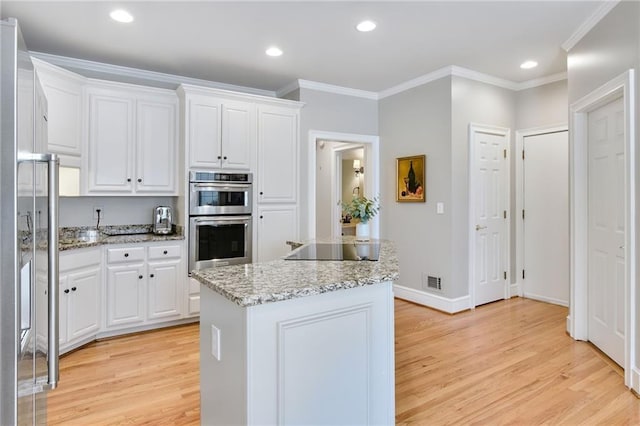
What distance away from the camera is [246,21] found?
3.00 meters

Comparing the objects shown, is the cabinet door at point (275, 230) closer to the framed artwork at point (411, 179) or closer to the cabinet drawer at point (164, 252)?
the cabinet drawer at point (164, 252)

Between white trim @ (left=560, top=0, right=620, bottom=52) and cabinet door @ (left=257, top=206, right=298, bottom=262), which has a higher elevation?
white trim @ (left=560, top=0, right=620, bottom=52)

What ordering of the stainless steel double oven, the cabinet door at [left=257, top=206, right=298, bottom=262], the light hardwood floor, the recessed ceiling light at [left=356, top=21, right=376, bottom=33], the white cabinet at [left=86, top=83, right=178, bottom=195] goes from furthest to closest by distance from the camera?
the cabinet door at [left=257, top=206, right=298, bottom=262] → the stainless steel double oven → the white cabinet at [left=86, top=83, right=178, bottom=195] → the recessed ceiling light at [left=356, top=21, right=376, bottom=33] → the light hardwood floor

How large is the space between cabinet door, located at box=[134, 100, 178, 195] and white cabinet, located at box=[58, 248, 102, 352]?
32.9 inches

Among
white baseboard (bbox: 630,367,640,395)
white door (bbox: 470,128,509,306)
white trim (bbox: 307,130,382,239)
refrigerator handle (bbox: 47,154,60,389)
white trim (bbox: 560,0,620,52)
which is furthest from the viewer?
white trim (bbox: 307,130,382,239)

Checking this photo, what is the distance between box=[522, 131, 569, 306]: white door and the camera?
4.41 metres

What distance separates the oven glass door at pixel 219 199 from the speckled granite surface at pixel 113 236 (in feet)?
1.14

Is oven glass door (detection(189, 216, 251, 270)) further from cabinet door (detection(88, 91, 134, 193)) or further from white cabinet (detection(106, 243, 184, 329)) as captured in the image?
cabinet door (detection(88, 91, 134, 193))

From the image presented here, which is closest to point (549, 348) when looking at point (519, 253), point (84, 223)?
point (519, 253)

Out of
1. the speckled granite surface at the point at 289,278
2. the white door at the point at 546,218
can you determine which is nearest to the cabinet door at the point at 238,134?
the speckled granite surface at the point at 289,278

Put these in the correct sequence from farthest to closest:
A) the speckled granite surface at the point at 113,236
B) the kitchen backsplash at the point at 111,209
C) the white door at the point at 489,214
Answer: the white door at the point at 489,214, the kitchen backsplash at the point at 111,209, the speckled granite surface at the point at 113,236

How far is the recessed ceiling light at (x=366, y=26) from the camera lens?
303 cm

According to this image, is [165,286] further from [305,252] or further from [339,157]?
[339,157]

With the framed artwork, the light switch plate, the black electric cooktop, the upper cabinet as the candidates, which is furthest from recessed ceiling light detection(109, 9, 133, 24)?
the framed artwork
